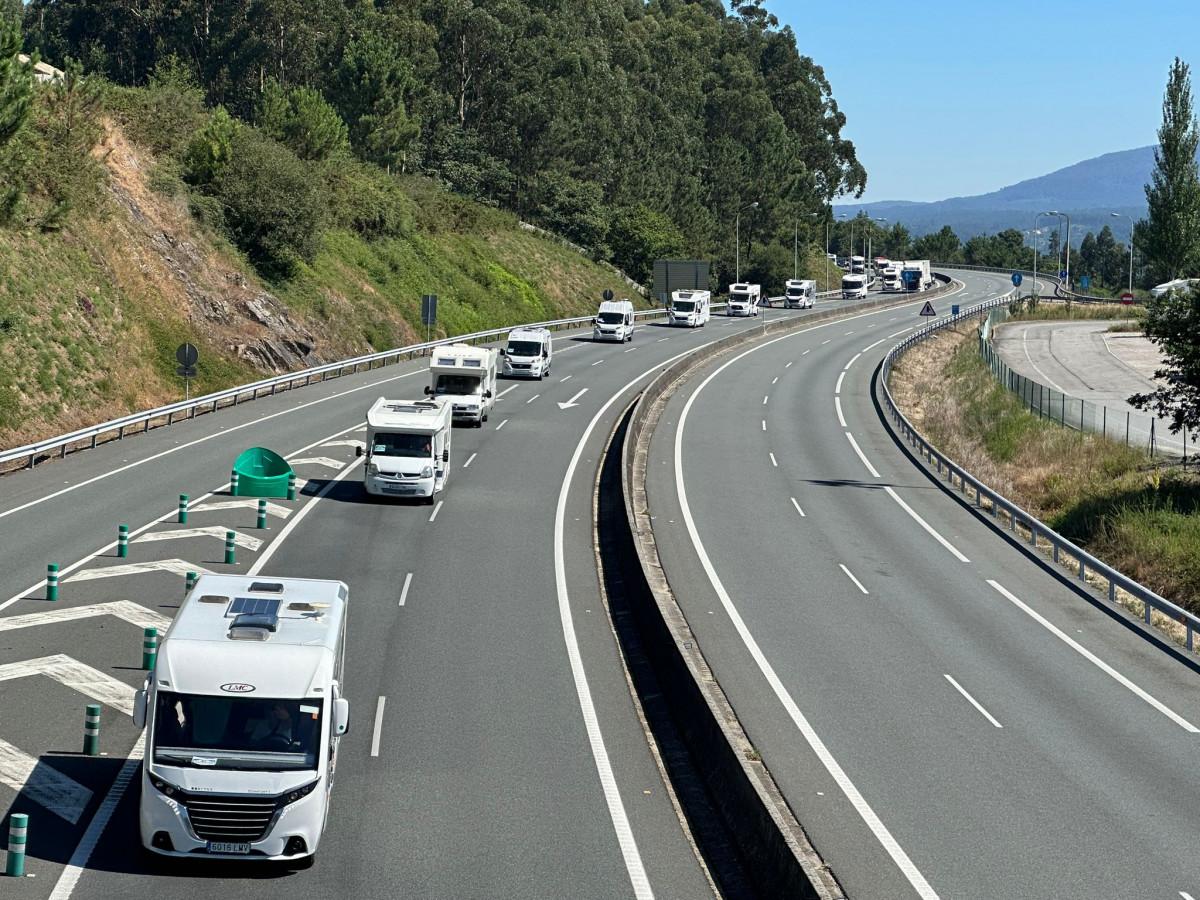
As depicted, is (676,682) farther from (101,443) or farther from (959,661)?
(101,443)

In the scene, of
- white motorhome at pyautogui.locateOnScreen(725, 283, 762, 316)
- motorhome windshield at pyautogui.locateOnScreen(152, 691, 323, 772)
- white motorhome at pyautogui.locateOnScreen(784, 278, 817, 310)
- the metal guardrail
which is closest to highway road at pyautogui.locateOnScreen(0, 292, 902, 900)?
motorhome windshield at pyautogui.locateOnScreen(152, 691, 323, 772)

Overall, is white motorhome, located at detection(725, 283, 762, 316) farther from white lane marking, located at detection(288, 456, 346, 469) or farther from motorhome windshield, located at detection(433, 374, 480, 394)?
white lane marking, located at detection(288, 456, 346, 469)

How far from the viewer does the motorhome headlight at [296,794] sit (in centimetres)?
1332

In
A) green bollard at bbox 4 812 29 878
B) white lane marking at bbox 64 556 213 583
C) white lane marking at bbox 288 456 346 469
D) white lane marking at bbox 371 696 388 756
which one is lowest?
white lane marking at bbox 371 696 388 756

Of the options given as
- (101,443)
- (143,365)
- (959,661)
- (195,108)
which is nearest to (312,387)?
(143,365)

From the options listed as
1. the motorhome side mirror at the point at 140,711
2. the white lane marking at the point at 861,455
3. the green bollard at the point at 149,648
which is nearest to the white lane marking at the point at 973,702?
the motorhome side mirror at the point at 140,711

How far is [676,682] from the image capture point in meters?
19.5

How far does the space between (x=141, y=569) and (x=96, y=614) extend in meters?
3.15

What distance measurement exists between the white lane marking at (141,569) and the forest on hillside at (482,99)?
5005cm

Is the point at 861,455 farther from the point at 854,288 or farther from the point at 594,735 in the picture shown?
the point at 854,288

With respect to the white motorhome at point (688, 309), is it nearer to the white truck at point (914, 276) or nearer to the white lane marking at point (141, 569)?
the white truck at point (914, 276)

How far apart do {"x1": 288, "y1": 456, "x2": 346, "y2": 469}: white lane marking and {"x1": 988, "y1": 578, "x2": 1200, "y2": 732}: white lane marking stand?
18484 millimetres

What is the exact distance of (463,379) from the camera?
45.1 m

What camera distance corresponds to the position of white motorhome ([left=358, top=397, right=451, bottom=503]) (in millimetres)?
32688
